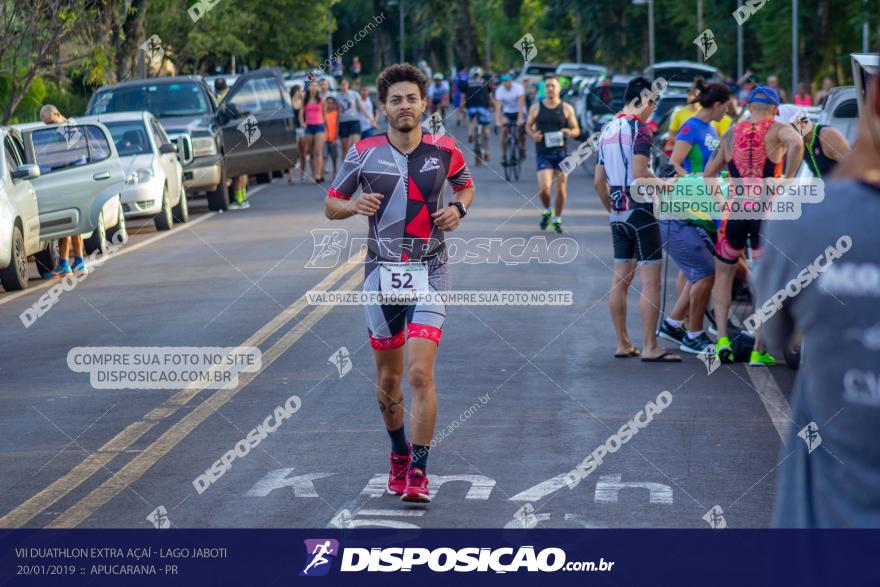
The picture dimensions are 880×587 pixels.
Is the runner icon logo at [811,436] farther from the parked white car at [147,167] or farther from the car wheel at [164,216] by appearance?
the car wheel at [164,216]

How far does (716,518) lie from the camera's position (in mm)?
7219

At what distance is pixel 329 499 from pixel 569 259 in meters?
10.8

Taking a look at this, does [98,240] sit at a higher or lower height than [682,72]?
higher

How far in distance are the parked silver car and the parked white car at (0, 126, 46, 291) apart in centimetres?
29

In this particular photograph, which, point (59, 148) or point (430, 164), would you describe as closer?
point (430, 164)

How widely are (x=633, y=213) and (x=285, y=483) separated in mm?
4489

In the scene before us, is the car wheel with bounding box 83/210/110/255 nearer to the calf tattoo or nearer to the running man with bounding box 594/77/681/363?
the running man with bounding box 594/77/681/363

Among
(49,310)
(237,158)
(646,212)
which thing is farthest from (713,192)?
(237,158)

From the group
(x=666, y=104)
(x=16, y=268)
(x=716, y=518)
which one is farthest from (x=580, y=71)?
(x=716, y=518)

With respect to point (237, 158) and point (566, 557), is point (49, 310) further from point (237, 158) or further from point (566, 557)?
point (237, 158)

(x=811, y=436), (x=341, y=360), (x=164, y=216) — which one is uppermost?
(x=811, y=436)

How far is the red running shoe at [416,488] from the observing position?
296 inches

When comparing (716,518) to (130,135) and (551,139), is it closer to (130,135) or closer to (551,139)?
(551,139)

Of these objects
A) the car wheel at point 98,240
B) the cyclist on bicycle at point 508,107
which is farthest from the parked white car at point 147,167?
the cyclist on bicycle at point 508,107
